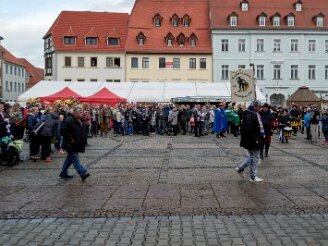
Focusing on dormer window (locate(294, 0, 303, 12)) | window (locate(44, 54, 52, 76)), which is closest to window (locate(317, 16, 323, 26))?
dormer window (locate(294, 0, 303, 12))

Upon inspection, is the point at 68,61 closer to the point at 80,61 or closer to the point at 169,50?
the point at 80,61

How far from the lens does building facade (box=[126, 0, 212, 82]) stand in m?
56.7

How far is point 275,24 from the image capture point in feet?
185

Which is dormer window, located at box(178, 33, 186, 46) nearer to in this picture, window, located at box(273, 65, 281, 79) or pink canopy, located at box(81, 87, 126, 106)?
window, located at box(273, 65, 281, 79)

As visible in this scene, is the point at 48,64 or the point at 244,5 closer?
the point at 244,5

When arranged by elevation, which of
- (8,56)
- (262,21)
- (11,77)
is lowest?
(11,77)

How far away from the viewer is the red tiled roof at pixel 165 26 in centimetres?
5691

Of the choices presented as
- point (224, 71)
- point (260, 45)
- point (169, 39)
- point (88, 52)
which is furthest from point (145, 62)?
point (260, 45)

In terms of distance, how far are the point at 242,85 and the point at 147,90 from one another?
16.6 meters

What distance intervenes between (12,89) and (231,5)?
4362 cm

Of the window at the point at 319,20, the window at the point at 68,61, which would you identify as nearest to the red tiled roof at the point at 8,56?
the window at the point at 68,61

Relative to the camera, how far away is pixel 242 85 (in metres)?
19.3

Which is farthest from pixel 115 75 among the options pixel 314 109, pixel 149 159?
pixel 149 159

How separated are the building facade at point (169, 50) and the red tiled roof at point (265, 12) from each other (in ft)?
7.11
